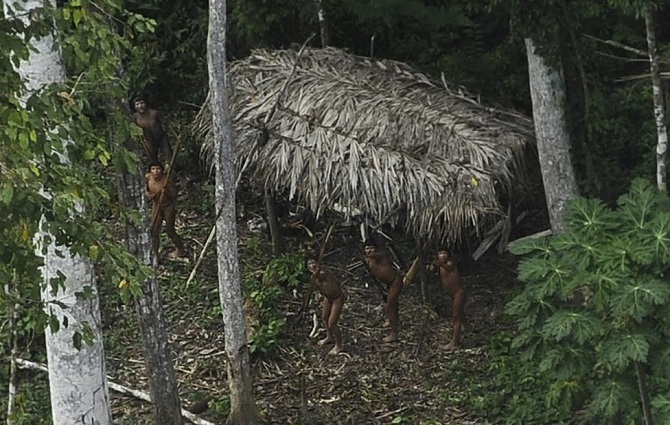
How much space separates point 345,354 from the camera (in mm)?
10461

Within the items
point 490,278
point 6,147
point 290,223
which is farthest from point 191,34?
point 6,147

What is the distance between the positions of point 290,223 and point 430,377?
287 centimetres

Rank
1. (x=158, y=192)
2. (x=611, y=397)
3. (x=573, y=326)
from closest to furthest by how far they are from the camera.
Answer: (x=573, y=326) → (x=611, y=397) → (x=158, y=192)

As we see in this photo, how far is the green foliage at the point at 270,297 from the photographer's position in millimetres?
10367

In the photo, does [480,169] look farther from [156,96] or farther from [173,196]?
[156,96]

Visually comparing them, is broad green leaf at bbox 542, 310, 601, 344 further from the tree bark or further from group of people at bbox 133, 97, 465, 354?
the tree bark

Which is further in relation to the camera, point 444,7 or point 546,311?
point 444,7

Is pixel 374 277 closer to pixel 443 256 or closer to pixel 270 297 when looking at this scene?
pixel 443 256

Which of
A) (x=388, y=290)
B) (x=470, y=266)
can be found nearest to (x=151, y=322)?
(x=388, y=290)

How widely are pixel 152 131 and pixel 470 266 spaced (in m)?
3.92

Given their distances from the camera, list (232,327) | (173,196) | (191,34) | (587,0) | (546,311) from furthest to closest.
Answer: (191,34)
(173,196)
(587,0)
(232,327)
(546,311)

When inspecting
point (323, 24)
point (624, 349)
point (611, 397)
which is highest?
point (323, 24)

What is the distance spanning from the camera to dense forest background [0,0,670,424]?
5.32 m

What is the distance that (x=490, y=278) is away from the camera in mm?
→ 11539
